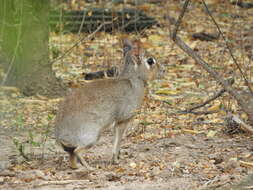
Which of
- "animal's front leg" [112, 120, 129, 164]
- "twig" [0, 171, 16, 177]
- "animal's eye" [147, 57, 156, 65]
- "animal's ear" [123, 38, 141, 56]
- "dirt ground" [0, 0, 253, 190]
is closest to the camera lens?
"dirt ground" [0, 0, 253, 190]

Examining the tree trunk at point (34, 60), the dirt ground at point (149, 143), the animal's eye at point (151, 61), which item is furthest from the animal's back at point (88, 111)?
the tree trunk at point (34, 60)

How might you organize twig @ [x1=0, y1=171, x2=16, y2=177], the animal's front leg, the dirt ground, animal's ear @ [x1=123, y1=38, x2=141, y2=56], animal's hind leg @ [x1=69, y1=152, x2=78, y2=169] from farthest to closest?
animal's ear @ [x1=123, y1=38, x2=141, y2=56], the animal's front leg, animal's hind leg @ [x1=69, y1=152, x2=78, y2=169], twig @ [x1=0, y1=171, x2=16, y2=177], the dirt ground

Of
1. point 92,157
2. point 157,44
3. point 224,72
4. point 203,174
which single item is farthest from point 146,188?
point 157,44

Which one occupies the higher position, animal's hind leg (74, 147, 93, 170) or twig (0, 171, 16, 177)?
animal's hind leg (74, 147, 93, 170)

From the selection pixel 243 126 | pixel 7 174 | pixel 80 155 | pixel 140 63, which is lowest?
pixel 7 174

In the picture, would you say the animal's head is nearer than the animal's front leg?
No

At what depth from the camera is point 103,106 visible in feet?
20.4

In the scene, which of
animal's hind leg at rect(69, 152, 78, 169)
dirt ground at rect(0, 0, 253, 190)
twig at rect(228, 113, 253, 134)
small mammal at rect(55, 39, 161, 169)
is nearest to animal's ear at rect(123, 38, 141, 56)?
small mammal at rect(55, 39, 161, 169)

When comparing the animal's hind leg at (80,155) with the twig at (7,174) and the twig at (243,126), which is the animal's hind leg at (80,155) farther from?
the twig at (243,126)

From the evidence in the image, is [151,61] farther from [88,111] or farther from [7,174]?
[7,174]

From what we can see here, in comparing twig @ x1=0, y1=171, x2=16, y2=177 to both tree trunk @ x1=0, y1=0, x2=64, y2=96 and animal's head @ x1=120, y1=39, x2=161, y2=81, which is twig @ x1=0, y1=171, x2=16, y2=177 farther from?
tree trunk @ x1=0, y1=0, x2=64, y2=96

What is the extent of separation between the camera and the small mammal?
19.4 ft

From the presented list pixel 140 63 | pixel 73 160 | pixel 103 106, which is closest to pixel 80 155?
pixel 73 160

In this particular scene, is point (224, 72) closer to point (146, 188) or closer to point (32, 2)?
point (32, 2)
